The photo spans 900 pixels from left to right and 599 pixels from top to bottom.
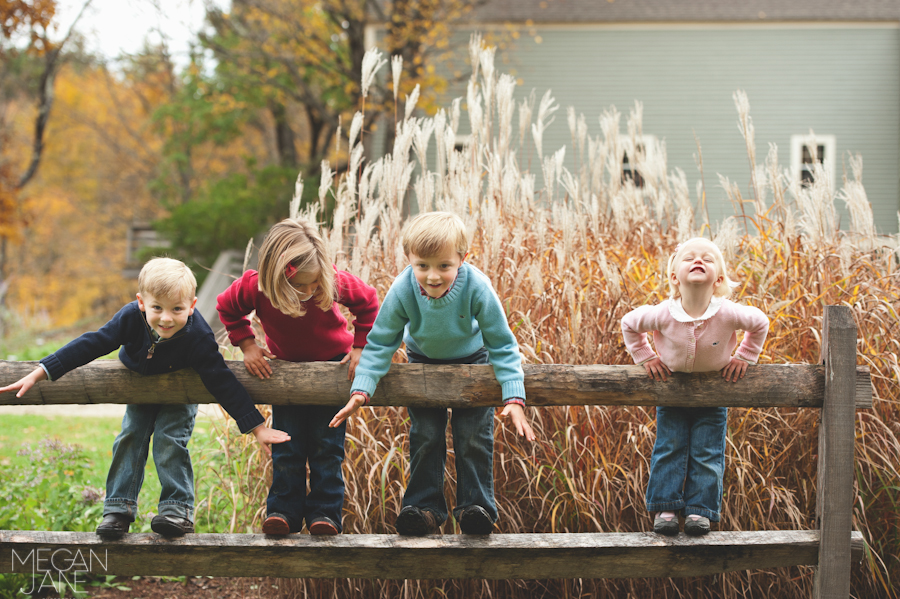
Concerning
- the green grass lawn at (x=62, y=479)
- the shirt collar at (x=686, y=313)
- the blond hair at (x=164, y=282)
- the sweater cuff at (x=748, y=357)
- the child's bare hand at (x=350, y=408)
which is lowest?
the green grass lawn at (x=62, y=479)

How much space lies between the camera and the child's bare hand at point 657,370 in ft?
7.66

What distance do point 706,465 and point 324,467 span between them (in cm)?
138

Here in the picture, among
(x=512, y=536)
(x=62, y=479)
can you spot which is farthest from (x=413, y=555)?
(x=62, y=479)

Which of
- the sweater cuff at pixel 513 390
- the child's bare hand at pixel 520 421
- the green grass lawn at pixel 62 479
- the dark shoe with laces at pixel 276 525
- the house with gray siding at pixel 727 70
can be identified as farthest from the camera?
the house with gray siding at pixel 727 70

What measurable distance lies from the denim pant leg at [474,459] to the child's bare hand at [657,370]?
1.95ft

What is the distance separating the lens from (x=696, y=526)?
233 cm

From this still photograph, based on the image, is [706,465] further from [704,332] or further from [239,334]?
[239,334]

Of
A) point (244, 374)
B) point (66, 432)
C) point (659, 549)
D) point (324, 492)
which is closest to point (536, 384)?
point (659, 549)

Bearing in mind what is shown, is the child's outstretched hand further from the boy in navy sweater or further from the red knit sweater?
the red knit sweater

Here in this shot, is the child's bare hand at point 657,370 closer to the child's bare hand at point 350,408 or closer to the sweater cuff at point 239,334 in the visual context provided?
the child's bare hand at point 350,408

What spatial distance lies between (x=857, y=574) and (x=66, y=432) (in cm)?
555

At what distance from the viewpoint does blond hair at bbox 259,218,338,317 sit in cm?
225

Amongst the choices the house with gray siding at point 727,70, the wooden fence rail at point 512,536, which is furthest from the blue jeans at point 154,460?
the house with gray siding at point 727,70

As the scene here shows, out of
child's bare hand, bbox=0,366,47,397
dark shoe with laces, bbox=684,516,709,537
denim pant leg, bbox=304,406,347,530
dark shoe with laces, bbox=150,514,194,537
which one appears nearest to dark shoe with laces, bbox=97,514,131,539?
dark shoe with laces, bbox=150,514,194,537
